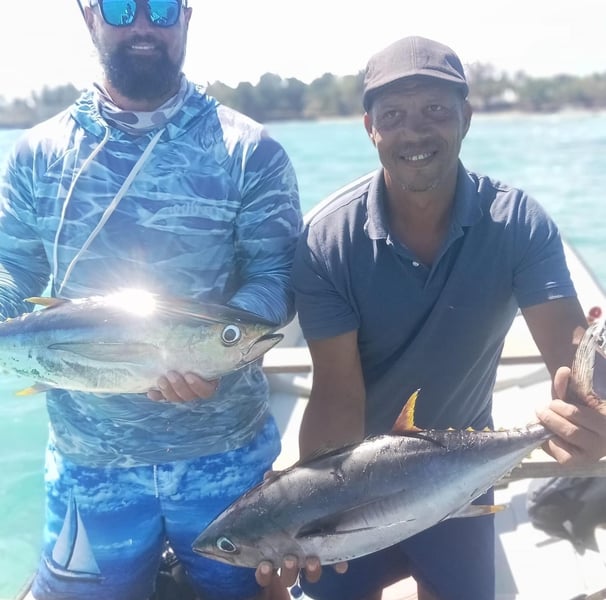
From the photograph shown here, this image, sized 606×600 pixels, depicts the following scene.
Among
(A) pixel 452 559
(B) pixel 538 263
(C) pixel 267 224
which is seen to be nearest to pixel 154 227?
(C) pixel 267 224

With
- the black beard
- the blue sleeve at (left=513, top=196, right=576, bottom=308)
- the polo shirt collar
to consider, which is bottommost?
the blue sleeve at (left=513, top=196, right=576, bottom=308)

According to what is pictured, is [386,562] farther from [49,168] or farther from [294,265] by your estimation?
[49,168]

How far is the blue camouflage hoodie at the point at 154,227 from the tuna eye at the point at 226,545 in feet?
1.47

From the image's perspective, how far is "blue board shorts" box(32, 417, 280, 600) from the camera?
A: 2.43 metres

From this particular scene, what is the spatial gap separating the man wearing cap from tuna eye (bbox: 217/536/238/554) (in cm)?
54

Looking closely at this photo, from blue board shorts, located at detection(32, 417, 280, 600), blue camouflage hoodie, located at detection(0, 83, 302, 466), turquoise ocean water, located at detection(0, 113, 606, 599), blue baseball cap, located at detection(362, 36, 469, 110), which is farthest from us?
turquoise ocean water, located at detection(0, 113, 606, 599)

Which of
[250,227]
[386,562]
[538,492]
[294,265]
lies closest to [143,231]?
[250,227]

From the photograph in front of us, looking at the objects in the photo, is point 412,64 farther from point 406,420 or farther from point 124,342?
point 124,342

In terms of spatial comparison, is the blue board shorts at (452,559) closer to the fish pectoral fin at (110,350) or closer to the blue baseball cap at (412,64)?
the fish pectoral fin at (110,350)

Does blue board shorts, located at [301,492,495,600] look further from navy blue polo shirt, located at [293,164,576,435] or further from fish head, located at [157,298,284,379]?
fish head, located at [157,298,284,379]

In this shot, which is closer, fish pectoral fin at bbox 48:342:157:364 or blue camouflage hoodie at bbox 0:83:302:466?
fish pectoral fin at bbox 48:342:157:364

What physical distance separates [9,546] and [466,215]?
13.4 feet

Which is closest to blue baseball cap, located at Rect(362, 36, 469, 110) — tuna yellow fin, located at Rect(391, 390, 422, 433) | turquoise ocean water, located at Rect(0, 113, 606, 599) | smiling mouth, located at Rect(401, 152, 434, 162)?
smiling mouth, located at Rect(401, 152, 434, 162)

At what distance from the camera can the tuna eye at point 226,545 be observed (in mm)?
2006
